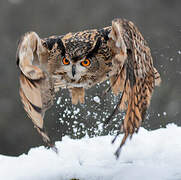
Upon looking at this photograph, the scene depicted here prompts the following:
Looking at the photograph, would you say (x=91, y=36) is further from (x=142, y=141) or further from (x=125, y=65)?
(x=142, y=141)

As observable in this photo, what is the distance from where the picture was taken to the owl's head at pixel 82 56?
136cm

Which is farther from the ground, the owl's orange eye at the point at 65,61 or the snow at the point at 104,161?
the owl's orange eye at the point at 65,61

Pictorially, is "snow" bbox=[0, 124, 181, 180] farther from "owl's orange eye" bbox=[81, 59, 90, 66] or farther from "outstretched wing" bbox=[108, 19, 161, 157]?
"owl's orange eye" bbox=[81, 59, 90, 66]

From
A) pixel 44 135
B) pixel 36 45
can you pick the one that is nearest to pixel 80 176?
pixel 44 135

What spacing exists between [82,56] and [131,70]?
0.59 feet

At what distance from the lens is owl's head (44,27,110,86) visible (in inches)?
53.7

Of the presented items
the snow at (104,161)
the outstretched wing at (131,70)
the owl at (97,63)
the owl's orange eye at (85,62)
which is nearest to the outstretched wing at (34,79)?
the owl at (97,63)

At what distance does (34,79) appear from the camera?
55.8 inches

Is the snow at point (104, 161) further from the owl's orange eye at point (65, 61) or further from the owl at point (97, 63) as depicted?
the owl's orange eye at point (65, 61)

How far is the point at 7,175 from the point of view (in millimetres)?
2062

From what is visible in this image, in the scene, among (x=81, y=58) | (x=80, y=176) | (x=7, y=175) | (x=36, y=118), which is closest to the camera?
(x=81, y=58)

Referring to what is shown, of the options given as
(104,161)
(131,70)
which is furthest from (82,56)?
(104,161)

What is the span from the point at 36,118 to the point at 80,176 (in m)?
0.40

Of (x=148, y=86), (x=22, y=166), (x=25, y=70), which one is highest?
(x=25, y=70)
